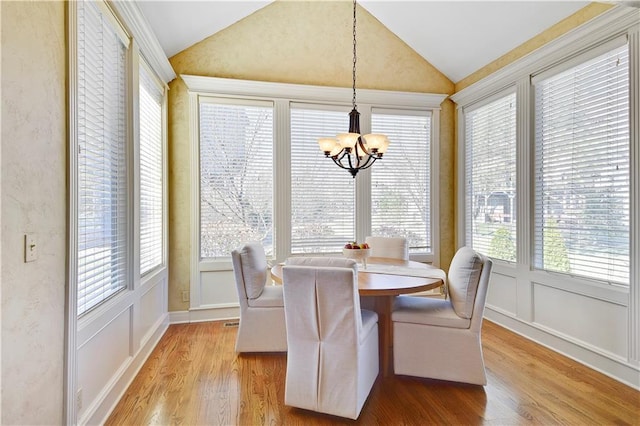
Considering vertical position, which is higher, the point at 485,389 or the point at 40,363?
the point at 40,363

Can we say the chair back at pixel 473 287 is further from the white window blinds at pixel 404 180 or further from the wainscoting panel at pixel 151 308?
the wainscoting panel at pixel 151 308

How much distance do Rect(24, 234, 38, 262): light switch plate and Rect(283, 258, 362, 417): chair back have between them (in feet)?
3.71

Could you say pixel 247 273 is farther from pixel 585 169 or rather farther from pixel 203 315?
pixel 585 169

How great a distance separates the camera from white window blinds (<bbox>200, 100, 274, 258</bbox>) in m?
3.82

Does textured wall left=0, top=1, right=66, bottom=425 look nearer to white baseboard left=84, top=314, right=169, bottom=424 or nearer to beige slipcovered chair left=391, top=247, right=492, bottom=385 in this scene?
white baseboard left=84, top=314, right=169, bottom=424

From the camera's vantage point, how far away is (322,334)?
198 cm

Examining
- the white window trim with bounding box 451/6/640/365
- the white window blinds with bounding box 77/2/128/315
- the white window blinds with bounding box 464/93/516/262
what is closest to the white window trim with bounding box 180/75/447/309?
the white window blinds with bounding box 464/93/516/262

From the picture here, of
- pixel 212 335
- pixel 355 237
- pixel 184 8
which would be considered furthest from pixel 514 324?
pixel 184 8

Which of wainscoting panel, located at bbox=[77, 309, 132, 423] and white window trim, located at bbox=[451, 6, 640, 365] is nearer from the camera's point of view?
wainscoting panel, located at bbox=[77, 309, 132, 423]

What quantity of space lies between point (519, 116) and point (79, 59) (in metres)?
3.72

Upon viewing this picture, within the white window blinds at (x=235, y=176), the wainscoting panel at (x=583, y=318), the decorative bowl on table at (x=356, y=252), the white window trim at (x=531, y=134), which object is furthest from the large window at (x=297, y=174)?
the wainscoting panel at (x=583, y=318)

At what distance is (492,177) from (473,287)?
78.8 inches

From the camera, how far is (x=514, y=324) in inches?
137

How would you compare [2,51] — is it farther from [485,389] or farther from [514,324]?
[514,324]
